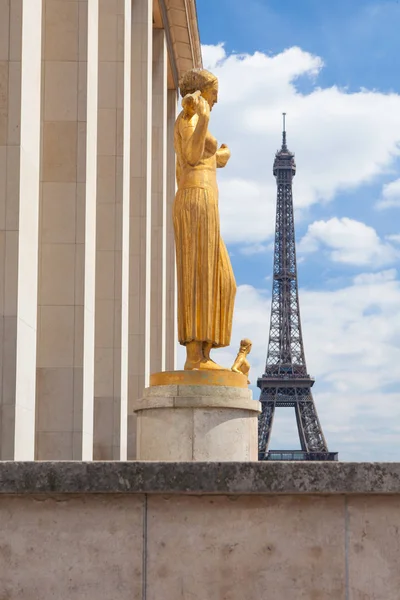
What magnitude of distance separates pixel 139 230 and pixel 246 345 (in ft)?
34.5

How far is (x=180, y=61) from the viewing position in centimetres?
3884

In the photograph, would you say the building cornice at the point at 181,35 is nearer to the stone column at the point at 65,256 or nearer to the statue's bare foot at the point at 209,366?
the stone column at the point at 65,256

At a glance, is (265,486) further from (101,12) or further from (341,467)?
(101,12)

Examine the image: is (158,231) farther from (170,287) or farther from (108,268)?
(108,268)

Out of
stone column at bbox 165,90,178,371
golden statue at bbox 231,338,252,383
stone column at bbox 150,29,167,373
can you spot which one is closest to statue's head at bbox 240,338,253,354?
golden statue at bbox 231,338,252,383

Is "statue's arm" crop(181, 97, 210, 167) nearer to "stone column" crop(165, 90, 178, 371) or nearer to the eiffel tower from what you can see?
"stone column" crop(165, 90, 178, 371)

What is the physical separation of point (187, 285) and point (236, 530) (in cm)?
802

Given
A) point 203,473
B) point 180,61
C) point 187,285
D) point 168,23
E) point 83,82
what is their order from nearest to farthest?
point 203,473
point 187,285
point 83,82
point 168,23
point 180,61

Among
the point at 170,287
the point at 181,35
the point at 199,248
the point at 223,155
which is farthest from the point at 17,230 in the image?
the point at 181,35

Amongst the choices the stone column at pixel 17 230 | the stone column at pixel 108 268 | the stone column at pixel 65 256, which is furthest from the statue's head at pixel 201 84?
the stone column at pixel 108 268

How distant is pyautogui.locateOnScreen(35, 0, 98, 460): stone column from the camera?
663 inches

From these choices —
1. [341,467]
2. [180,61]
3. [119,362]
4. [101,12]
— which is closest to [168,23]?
[180,61]

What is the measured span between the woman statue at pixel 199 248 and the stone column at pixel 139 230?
11.8 m

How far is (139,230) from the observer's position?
2672 cm
